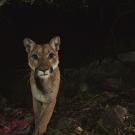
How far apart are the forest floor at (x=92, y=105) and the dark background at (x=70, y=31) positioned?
2.85 feet

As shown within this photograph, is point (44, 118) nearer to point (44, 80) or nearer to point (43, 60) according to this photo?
point (44, 80)

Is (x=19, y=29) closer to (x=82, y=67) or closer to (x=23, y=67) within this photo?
(x=23, y=67)

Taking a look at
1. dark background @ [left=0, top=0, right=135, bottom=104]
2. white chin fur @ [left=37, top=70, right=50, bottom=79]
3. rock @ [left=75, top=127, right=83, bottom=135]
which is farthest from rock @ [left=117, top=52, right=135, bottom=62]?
white chin fur @ [left=37, top=70, right=50, bottom=79]

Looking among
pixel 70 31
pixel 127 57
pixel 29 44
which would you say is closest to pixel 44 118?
pixel 29 44

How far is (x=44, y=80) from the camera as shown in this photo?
9125mm

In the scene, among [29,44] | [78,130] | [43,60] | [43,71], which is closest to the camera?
[43,71]

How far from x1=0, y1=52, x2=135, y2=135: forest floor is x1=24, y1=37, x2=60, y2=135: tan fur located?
0.24 meters

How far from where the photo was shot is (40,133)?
29.1 ft

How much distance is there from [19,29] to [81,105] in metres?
3.98

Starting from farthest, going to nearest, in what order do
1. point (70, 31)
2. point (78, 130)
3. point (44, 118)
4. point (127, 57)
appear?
point (70, 31), point (127, 57), point (78, 130), point (44, 118)

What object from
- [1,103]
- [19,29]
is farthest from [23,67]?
[1,103]

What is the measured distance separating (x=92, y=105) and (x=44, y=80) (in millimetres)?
1524

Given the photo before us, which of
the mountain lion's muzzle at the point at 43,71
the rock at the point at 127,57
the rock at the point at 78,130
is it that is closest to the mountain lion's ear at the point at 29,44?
the mountain lion's muzzle at the point at 43,71

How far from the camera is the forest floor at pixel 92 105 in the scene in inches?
355
